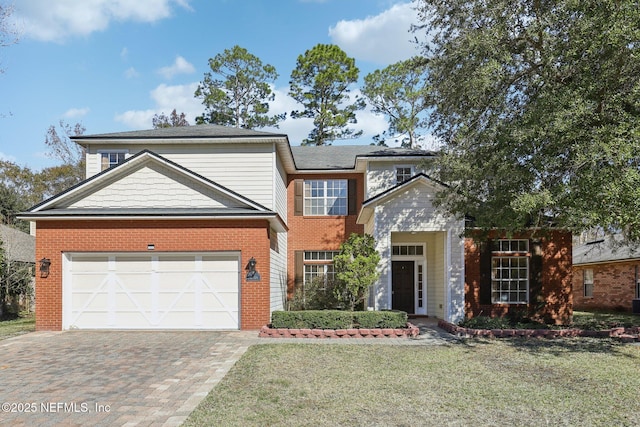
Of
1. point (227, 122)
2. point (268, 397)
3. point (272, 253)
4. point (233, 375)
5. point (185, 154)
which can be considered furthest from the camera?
point (227, 122)

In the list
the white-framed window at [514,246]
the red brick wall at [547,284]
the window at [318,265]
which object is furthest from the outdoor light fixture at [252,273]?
the white-framed window at [514,246]

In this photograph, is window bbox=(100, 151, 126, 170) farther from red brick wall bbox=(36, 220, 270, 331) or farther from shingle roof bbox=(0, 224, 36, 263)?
shingle roof bbox=(0, 224, 36, 263)

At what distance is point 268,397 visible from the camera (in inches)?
276

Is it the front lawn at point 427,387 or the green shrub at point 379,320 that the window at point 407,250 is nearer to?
the green shrub at point 379,320

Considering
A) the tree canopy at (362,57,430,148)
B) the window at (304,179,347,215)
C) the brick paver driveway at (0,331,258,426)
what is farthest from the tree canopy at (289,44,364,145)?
the brick paver driveway at (0,331,258,426)

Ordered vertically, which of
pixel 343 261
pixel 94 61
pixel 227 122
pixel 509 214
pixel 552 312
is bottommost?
pixel 552 312

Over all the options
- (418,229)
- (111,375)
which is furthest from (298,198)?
(111,375)

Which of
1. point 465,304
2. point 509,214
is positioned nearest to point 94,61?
point 509,214

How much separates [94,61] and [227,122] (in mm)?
23835

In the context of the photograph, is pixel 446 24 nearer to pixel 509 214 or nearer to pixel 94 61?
pixel 509 214

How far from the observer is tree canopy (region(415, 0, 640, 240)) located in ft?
31.4

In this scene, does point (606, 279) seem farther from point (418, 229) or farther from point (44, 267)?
point (44, 267)

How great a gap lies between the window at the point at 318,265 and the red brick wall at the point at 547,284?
5564 mm

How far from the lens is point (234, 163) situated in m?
16.6
